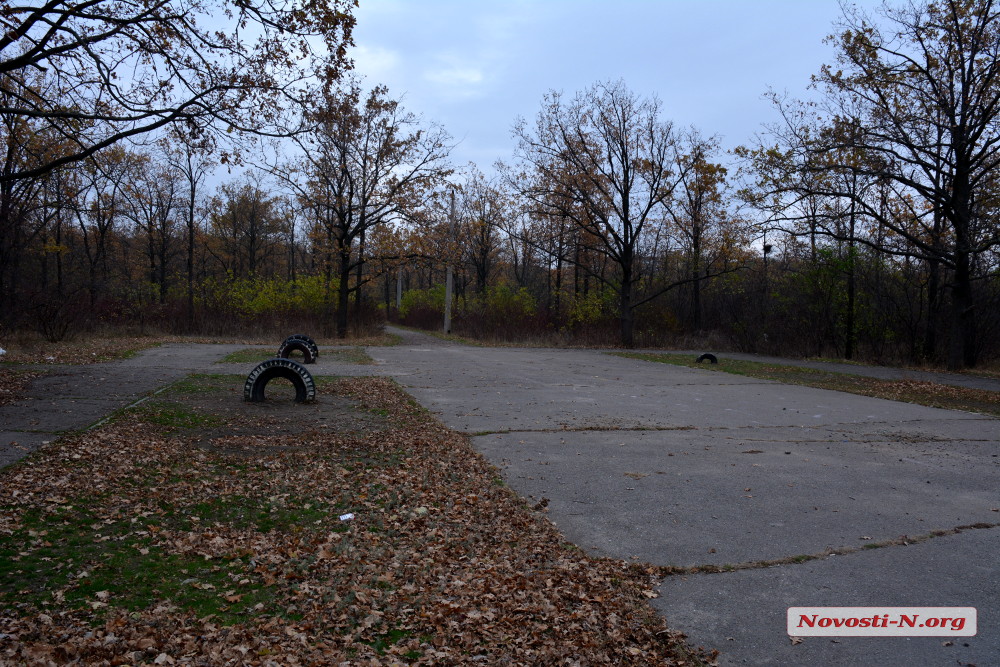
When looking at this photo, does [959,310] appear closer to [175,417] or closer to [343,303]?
[175,417]

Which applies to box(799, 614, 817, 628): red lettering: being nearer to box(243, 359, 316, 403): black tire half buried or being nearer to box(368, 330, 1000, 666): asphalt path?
box(368, 330, 1000, 666): asphalt path

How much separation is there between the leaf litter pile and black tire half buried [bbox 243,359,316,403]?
2942mm

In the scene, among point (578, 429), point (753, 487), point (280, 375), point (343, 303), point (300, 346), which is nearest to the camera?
point (753, 487)

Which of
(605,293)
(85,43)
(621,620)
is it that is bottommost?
(621,620)

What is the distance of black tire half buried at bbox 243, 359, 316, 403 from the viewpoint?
31.7ft

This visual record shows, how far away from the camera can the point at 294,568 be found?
3.88 m

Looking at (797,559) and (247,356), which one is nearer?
(797,559)

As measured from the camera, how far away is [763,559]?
4145 millimetres

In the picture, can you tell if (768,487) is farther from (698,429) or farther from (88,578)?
(88,578)

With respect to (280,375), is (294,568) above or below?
below

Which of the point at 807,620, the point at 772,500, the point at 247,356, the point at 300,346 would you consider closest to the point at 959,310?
the point at 772,500

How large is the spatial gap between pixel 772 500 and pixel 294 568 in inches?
149

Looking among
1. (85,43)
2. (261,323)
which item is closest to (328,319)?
(261,323)

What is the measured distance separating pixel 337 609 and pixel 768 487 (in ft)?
13.2
